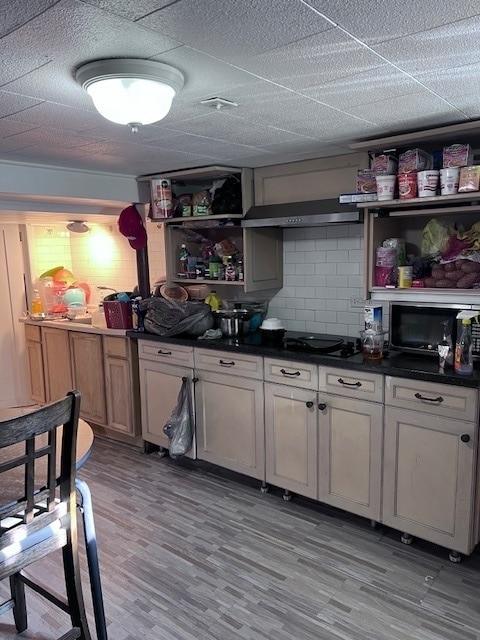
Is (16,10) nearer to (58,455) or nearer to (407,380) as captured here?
(58,455)

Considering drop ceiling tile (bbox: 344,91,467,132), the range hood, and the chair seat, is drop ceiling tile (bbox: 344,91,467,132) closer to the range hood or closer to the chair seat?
the range hood

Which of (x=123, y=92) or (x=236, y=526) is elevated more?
(x=123, y=92)

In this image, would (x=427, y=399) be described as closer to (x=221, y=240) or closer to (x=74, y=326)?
(x=221, y=240)

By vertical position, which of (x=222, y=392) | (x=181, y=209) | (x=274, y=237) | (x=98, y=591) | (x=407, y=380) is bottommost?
(x=98, y=591)

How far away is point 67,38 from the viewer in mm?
1364

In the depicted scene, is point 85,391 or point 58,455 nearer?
point 58,455

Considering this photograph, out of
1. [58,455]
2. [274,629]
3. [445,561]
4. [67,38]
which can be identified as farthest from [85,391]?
[67,38]

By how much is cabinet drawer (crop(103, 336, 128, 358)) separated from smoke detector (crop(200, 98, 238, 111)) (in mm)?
2134

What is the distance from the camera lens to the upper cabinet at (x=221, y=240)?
3.41 meters

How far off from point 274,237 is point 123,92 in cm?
206

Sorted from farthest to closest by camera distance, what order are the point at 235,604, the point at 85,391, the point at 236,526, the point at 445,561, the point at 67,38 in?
the point at 85,391 → the point at 236,526 → the point at 445,561 → the point at 235,604 → the point at 67,38

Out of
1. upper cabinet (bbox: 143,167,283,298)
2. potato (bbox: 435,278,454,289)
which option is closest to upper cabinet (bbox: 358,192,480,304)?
potato (bbox: 435,278,454,289)

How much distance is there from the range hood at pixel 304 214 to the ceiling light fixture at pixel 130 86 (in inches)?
55.2

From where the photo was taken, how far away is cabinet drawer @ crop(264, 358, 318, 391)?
2.75 m
